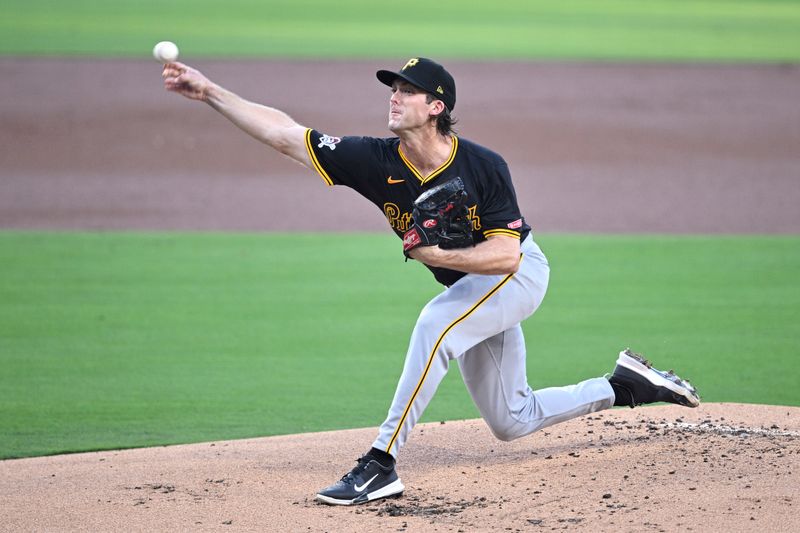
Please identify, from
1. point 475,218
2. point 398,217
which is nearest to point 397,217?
point 398,217

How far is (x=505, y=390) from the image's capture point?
5094 millimetres

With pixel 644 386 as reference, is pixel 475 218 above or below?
above

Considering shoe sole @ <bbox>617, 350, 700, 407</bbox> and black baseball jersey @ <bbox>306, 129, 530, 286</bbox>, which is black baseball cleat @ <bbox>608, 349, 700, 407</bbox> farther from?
black baseball jersey @ <bbox>306, 129, 530, 286</bbox>

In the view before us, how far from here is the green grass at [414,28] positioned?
23016mm

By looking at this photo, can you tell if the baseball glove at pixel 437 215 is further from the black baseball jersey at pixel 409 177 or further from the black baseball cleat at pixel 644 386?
the black baseball cleat at pixel 644 386

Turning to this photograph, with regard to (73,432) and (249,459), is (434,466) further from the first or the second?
(73,432)

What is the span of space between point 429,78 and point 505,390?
136 centimetres

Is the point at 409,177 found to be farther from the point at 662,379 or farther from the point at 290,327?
the point at 290,327

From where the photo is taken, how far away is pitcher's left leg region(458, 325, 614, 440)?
509 cm

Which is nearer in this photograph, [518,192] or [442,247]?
[442,247]

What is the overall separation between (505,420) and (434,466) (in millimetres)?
393

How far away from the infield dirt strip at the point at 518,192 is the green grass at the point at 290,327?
1.82 feet

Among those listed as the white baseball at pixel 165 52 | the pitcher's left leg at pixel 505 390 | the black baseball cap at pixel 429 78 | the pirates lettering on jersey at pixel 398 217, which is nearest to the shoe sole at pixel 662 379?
the pitcher's left leg at pixel 505 390

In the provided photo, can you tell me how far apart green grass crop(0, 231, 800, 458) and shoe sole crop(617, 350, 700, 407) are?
1.32 meters
